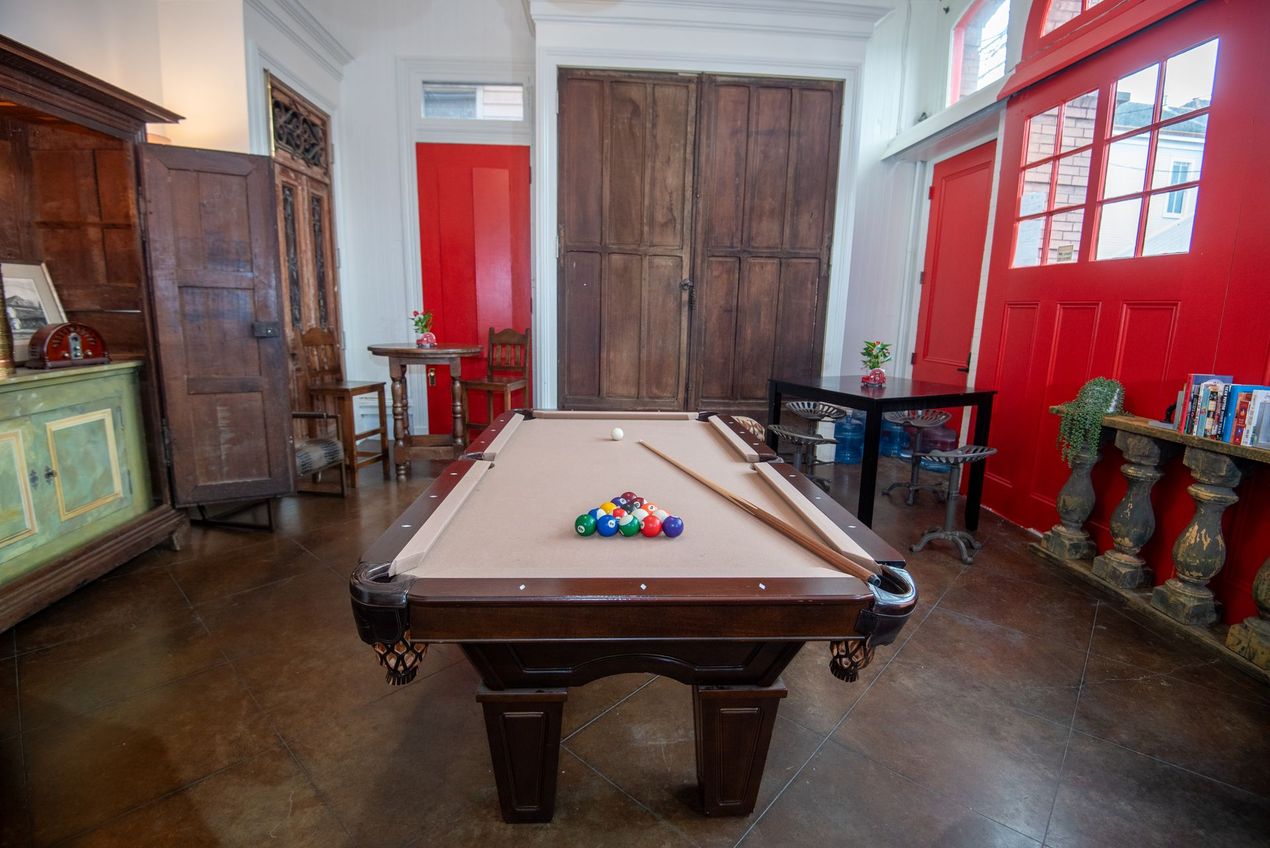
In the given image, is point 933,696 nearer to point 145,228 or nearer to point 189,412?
point 189,412

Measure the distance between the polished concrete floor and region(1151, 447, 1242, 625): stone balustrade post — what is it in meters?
0.19

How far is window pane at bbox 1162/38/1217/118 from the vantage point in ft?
8.30

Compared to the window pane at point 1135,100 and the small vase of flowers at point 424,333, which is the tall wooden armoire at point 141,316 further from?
the window pane at point 1135,100

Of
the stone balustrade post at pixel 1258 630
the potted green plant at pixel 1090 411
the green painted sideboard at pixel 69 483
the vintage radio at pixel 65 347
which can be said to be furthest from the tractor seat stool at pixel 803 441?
the vintage radio at pixel 65 347

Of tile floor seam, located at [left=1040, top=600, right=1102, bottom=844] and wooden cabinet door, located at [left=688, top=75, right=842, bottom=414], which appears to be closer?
tile floor seam, located at [left=1040, top=600, right=1102, bottom=844]

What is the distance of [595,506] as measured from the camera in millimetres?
1558

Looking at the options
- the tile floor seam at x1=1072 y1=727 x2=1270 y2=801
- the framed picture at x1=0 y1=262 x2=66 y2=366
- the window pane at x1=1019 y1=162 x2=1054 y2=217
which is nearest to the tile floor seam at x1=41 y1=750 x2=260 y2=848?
the framed picture at x1=0 y1=262 x2=66 y2=366

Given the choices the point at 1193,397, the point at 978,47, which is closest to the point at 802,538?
the point at 1193,397

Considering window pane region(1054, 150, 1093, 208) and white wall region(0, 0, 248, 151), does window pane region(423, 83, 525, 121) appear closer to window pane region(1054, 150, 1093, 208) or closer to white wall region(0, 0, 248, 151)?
white wall region(0, 0, 248, 151)

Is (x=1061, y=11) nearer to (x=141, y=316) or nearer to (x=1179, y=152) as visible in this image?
(x=1179, y=152)

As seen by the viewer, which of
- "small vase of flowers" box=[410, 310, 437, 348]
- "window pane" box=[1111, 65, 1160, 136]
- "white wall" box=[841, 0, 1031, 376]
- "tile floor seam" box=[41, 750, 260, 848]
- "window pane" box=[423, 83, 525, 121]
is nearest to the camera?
"tile floor seam" box=[41, 750, 260, 848]

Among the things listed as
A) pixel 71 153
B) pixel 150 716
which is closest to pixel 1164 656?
pixel 150 716

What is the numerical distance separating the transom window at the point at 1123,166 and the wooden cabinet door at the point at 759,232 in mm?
1433

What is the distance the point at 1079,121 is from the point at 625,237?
2.80m
